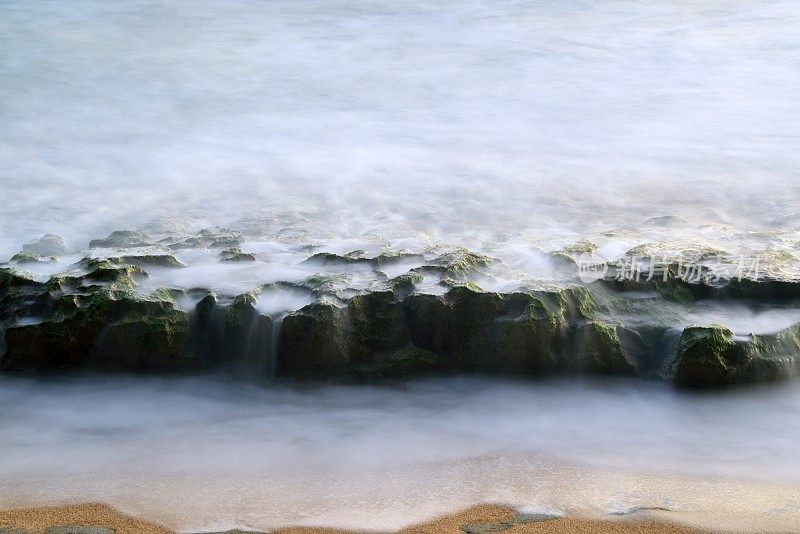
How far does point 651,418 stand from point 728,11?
13580 millimetres

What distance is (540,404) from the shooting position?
382 cm

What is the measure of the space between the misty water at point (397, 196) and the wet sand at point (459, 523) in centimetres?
8

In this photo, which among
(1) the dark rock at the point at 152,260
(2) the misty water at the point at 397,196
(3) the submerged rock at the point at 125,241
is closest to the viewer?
(2) the misty water at the point at 397,196

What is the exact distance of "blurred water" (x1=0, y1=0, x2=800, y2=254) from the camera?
6914 mm

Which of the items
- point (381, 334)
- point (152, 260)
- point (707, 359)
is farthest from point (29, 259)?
point (707, 359)

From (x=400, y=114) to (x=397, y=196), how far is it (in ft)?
10.9

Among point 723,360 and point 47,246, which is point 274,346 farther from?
point 47,246

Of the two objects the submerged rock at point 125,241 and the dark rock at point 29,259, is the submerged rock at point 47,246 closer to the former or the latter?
the submerged rock at point 125,241

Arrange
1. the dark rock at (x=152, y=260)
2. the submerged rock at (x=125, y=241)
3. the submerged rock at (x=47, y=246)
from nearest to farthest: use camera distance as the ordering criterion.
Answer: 1. the dark rock at (x=152, y=260)
2. the submerged rock at (x=125, y=241)
3. the submerged rock at (x=47, y=246)

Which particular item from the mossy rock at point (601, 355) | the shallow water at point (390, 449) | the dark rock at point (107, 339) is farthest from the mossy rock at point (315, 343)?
the mossy rock at point (601, 355)

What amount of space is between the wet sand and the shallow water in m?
0.07

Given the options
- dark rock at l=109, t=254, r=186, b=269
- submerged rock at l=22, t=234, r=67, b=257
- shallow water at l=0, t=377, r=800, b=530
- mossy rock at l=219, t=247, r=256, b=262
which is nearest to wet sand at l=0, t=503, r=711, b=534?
shallow water at l=0, t=377, r=800, b=530

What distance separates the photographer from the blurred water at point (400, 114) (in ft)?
22.7

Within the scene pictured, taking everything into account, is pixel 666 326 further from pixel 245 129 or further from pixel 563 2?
pixel 563 2
